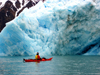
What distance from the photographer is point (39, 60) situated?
79.0 feet

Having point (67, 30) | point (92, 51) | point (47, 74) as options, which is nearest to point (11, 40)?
point (67, 30)

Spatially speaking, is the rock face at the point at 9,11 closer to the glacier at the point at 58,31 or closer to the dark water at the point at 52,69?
the glacier at the point at 58,31

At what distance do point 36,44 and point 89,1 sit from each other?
34.7ft

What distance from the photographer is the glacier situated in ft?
101

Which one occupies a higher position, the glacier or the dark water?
the glacier

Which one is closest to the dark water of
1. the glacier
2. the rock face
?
the glacier

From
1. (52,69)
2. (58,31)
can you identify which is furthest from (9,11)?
(52,69)

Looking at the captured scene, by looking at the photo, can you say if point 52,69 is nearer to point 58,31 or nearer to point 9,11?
point 58,31

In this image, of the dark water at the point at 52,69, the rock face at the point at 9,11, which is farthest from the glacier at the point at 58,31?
the rock face at the point at 9,11

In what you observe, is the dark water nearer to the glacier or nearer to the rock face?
the glacier

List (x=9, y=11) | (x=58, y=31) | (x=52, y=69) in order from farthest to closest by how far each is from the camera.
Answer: (x=9, y=11), (x=58, y=31), (x=52, y=69)

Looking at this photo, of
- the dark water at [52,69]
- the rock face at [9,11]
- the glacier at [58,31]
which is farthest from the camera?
the rock face at [9,11]

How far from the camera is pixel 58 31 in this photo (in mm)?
32875

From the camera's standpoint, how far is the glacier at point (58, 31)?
30.9 m
